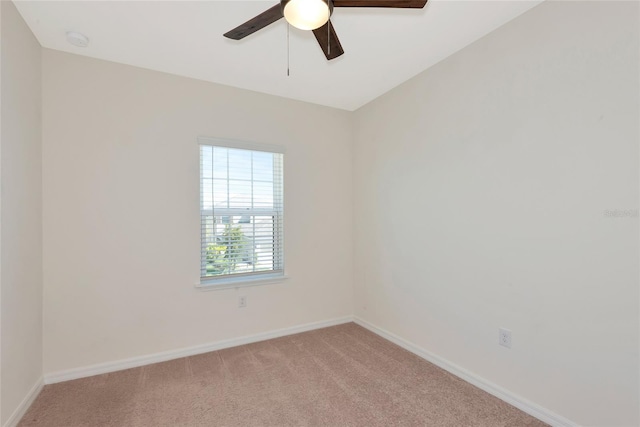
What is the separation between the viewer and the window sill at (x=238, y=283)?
A: 2.85 meters

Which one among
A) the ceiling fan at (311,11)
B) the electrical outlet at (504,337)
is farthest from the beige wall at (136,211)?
the electrical outlet at (504,337)

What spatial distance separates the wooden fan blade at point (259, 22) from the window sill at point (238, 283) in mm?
2139

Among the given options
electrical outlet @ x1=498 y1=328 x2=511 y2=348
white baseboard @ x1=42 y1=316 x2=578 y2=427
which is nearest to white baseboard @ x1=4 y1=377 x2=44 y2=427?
white baseboard @ x1=42 y1=316 x2=578 y2=427

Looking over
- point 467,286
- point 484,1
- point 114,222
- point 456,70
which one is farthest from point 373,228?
point 114,222

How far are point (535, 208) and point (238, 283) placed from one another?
8.44ft

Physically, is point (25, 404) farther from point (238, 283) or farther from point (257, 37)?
point (257, 37)

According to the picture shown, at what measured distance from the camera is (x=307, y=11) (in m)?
1.35

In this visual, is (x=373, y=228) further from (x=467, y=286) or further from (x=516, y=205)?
(x=516, y=205)

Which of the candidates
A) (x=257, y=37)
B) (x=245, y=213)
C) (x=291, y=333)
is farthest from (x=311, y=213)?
(x=257, y=37)

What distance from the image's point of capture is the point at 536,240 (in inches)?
74.7

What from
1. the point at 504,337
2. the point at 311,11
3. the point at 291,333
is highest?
the point at 311,11

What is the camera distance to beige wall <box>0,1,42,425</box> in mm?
1739

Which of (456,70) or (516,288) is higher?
(456,70)

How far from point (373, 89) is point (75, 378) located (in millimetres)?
3706
